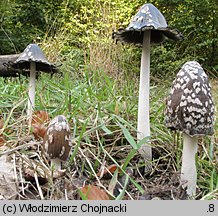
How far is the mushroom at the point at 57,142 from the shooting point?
1.64 m

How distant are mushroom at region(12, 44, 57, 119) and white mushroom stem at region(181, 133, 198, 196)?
99 centimetres

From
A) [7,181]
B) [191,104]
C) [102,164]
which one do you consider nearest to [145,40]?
[191,104]

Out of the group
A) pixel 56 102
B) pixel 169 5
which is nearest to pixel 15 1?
pixel 169 5

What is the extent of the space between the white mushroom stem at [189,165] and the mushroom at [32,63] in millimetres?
993

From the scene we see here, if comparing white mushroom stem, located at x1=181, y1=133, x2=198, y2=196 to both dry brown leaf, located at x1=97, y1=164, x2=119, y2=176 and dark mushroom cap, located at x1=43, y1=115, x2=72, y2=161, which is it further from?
dark mushroom cap, located at x1=43, y1=115, x2=72, y2=161

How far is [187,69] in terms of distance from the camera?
5.44 feet

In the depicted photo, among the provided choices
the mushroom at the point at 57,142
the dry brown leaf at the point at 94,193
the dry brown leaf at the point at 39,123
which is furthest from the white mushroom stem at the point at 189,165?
the dry brown leaf at the point at 39,123

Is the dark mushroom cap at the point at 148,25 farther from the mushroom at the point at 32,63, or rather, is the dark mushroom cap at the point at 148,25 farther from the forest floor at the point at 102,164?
the mushroom at the point at 32,63

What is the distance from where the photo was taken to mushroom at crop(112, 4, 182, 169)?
184 cm

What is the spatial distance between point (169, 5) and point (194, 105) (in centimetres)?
857

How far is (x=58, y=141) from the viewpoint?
1648mm

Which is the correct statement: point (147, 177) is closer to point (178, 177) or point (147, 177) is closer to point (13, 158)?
point (178, 177)

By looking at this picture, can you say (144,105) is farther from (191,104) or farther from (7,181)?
(7,181)

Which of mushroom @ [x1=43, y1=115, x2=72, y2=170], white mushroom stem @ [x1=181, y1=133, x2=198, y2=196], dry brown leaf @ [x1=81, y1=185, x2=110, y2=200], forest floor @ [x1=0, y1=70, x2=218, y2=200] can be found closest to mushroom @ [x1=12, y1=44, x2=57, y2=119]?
forest floor @ [x1=0, y1=70, x2=218, y2=200]
